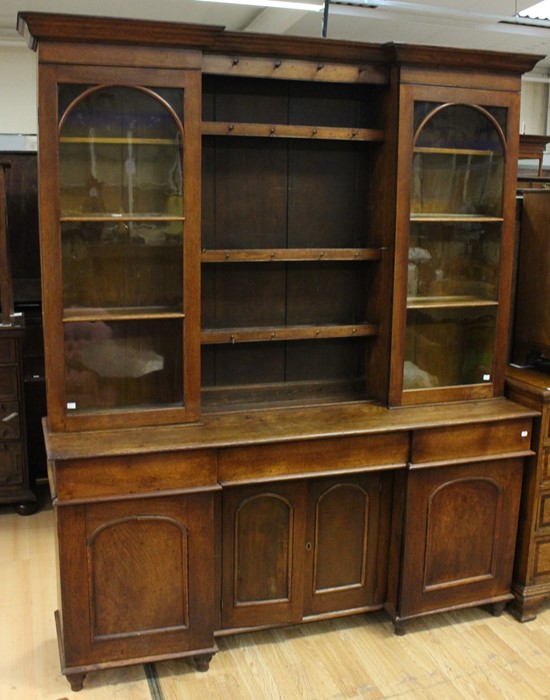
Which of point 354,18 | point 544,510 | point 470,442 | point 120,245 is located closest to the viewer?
point 120,245

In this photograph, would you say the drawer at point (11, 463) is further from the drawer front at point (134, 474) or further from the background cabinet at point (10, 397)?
the drawer front at point (134, 474)

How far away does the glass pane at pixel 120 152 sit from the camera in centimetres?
220

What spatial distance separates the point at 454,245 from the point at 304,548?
1273mm

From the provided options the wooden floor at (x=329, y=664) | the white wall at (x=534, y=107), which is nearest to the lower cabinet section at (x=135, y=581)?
the wooden floor at (x=329, y=664)

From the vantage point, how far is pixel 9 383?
3.48 meters

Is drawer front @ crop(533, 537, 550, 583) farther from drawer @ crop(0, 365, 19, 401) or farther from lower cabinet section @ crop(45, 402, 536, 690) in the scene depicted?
drawer @ crop(0, 365, 19, 401)

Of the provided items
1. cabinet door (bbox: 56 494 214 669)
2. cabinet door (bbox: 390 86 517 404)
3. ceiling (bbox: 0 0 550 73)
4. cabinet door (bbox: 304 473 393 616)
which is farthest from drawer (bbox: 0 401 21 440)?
ceiling (bbox: 0 0 550 73)

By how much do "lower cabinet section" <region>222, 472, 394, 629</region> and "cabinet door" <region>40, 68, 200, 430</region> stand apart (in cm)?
43

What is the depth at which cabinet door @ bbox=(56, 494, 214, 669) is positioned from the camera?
224 cm

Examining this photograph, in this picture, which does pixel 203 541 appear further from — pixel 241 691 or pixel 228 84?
pixel 228 84

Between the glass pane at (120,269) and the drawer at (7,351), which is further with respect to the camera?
the drawer at (7,351)

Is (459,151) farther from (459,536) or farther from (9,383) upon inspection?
(9,383)

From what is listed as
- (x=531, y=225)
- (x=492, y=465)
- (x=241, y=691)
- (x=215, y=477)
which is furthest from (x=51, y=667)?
(x=531, y=225)

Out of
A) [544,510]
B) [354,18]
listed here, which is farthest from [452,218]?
[354,18]
